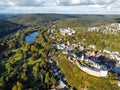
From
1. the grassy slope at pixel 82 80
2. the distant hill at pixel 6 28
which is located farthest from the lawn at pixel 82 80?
the distant hill at pixel 6 28

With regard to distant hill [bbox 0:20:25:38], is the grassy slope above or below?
above

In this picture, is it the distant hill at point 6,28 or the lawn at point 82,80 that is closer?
the lawn at point 82,80

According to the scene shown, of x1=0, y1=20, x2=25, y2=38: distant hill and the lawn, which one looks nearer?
the lawn

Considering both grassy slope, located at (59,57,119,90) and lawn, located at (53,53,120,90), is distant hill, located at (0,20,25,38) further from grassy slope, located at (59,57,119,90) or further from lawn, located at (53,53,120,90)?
grassy slope, located at (59,57,119,90)

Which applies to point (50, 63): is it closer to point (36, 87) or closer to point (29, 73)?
point (29, 73)

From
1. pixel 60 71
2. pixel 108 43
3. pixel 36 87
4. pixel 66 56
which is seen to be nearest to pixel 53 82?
pixel 36 87

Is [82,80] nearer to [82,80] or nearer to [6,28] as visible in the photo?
[82,80]

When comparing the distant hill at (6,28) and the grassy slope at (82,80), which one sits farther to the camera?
the distant hill at (6,28)

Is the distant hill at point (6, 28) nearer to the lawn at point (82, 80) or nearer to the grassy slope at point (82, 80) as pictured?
the lawn at point (82, 80)

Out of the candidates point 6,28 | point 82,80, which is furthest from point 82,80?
point 6,28

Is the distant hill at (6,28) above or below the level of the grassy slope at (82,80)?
below

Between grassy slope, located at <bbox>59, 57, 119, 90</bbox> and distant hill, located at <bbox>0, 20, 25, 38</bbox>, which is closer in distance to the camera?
grassy slope, located at <bbox>59, 57, 119, 90</bbox>

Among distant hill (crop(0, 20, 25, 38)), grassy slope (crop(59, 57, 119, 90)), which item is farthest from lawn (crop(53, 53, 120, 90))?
distant hill (crop(0, 20, 25, 38))
